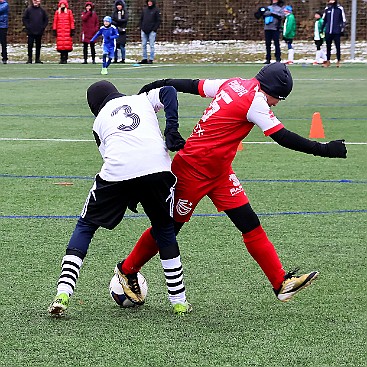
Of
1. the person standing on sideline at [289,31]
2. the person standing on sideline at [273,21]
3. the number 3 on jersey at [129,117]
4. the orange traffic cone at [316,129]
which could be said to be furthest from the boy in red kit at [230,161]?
the person standing on sideline at [289,31]

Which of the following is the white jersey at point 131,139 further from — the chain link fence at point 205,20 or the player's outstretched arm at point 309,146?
the chain link fence at point 205,20

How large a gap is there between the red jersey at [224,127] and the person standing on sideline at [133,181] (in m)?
0.25

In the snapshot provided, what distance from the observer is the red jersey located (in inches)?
229

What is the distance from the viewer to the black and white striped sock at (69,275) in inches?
220

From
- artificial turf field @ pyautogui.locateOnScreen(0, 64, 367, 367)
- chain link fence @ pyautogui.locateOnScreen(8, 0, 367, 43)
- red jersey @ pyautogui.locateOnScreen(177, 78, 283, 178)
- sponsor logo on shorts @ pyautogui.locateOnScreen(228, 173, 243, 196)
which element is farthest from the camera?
chain link fence @ pyautogui.locateOnScreen(8, 0, 367, 43)

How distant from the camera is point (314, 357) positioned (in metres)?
4.92

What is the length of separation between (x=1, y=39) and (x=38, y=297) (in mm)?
27473

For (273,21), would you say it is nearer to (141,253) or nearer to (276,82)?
(276,82)

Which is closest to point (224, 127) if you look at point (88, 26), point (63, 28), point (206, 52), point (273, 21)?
point (273, 21)

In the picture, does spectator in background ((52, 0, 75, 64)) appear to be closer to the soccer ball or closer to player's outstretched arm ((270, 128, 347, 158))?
the soccer ball

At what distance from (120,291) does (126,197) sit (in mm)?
614

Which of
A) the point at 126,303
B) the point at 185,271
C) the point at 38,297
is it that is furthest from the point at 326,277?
the point at 38,297

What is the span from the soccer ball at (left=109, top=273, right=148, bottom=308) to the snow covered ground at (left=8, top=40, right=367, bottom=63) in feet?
97.2

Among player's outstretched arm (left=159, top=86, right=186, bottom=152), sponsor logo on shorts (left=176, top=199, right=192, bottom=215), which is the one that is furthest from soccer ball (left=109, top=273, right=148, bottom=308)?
player's outstretched arm (left=159, top=86, right=186, bottom=152)
